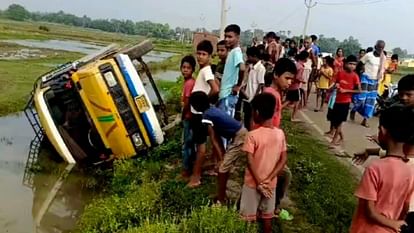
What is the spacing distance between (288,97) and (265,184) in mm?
5702

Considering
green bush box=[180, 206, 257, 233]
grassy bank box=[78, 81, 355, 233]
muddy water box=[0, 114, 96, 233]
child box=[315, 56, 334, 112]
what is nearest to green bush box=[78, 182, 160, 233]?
grassy bank box=[78, 81, 355, 233]

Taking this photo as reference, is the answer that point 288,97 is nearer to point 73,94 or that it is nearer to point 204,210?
point 73,94

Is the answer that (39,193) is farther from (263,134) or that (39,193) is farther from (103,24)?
(103,24)

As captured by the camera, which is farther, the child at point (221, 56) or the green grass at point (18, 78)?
the green grass at point (18, 78)

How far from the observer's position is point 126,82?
8.39 meters

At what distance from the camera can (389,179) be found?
10.4 ft

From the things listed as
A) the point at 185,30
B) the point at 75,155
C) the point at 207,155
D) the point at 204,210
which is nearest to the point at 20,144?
the point at 75,155

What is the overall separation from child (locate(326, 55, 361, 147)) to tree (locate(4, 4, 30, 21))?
111875mm

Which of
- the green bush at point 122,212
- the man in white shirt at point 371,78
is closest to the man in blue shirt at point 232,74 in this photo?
the green bush at point 122,212

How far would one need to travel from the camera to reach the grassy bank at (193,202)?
470 centimetres

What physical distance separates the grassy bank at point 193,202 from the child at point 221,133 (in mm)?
333

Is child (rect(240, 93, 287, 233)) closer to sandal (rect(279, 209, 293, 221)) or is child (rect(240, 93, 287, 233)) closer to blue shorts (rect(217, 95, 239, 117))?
sandal (rect(279, 209, 293, 221))

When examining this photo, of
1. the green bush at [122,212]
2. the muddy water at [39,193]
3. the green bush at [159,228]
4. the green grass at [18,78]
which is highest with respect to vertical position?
the green bush at [159,228]

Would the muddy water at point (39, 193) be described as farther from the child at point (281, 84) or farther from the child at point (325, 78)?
the child at point (325, 78)
